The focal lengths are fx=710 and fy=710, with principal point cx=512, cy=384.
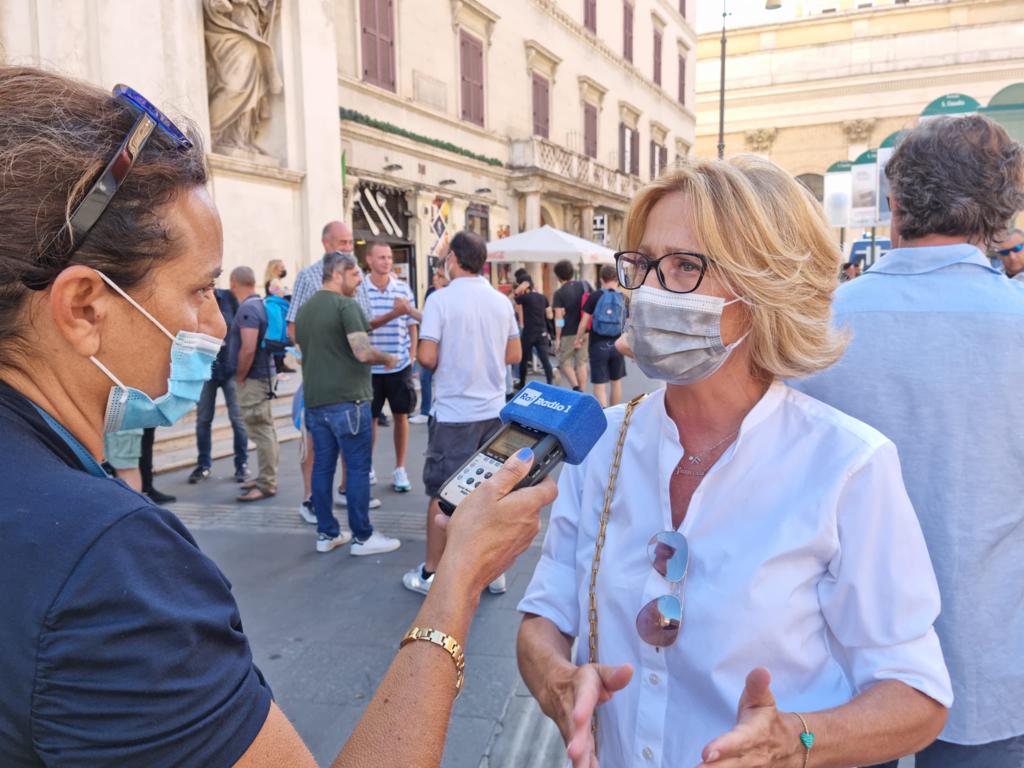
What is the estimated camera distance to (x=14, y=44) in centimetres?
726

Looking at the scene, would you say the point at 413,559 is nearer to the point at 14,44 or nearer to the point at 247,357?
the point at 247,357

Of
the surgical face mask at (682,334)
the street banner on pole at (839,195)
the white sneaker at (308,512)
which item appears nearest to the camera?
the surgical face mask at (682,334)

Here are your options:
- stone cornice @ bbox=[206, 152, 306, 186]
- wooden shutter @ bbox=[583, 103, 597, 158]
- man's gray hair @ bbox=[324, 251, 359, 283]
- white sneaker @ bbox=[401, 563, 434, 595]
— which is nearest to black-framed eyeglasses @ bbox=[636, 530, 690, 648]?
white sneaker @ bbox=[401, 563, 434, 595]

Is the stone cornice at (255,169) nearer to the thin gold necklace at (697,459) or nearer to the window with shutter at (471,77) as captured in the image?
the window with shutter at (471,77)

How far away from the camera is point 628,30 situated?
24516 millimetres

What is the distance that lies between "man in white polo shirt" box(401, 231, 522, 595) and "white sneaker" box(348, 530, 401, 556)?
1.76ft

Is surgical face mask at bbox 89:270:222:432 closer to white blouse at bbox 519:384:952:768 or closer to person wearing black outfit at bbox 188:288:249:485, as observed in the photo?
white blouse at bbox 519:384:952:768

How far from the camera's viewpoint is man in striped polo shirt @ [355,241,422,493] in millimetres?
6004

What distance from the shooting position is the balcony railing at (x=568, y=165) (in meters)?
18.0

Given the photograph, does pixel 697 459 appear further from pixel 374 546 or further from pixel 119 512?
pixel 374 546

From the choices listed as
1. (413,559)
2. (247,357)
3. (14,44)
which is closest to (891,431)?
(413,559)

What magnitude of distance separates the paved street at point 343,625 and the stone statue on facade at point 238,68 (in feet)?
19.0

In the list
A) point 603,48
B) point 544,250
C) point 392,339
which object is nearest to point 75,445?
point 392,339

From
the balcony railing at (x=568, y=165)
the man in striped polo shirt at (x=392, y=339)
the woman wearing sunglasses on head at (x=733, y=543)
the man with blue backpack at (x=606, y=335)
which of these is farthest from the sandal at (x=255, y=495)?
the balcony railing at (x=568, y=165)
